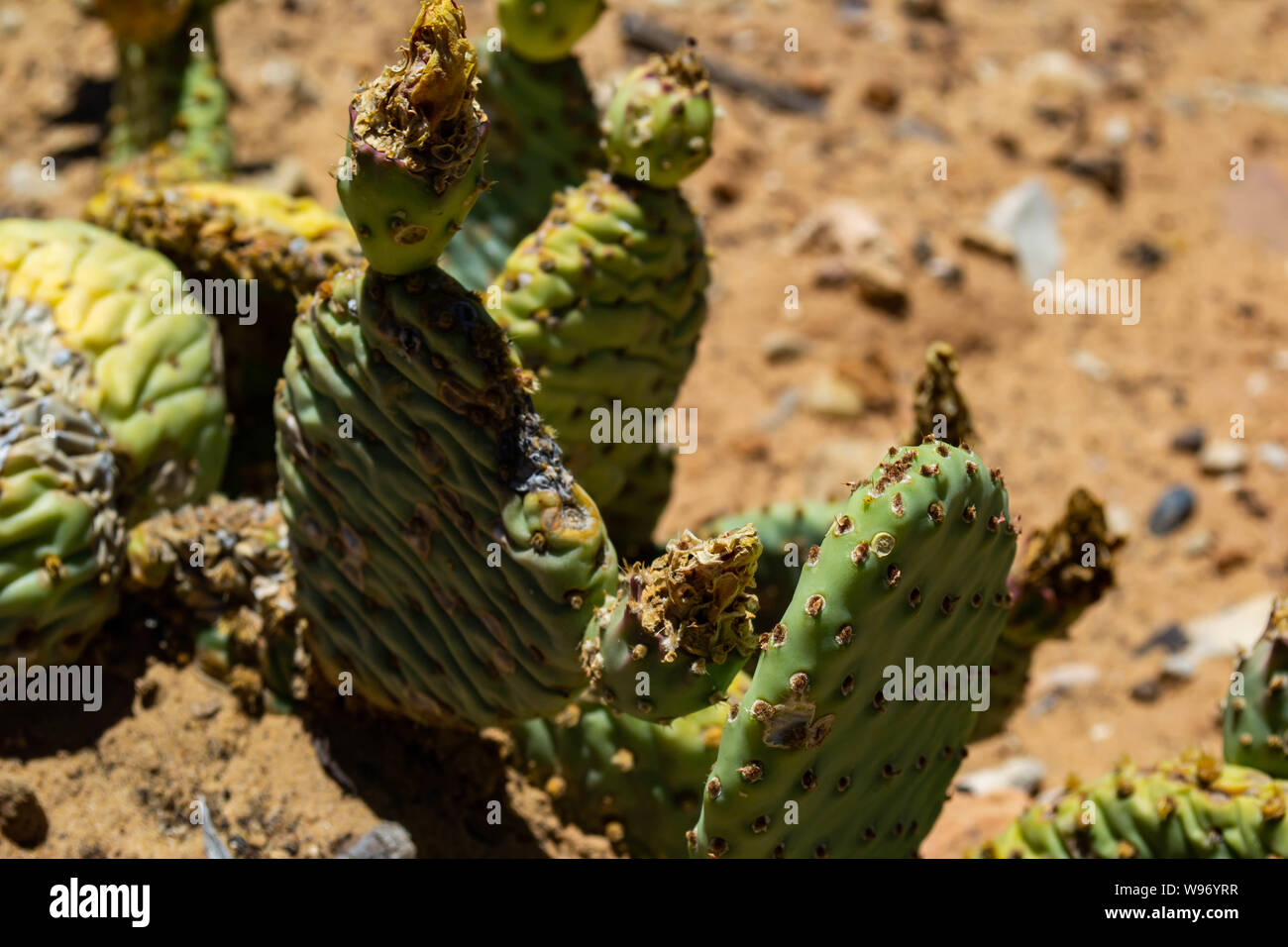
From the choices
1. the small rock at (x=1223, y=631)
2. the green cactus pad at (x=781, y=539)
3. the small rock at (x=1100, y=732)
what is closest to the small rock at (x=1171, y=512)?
the small rock at (x=1223, y=631)

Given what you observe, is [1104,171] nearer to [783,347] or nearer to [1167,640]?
[783,347]

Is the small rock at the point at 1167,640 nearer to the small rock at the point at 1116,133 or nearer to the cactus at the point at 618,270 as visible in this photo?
the cactus at the point at 618,270

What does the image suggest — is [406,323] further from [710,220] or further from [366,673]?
[710,220]

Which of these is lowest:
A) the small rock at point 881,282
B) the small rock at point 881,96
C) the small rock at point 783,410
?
the small rock at point 783,410

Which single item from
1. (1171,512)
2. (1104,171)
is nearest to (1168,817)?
(1171,512)

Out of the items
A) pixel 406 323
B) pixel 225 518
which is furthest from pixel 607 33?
pixel 406 323

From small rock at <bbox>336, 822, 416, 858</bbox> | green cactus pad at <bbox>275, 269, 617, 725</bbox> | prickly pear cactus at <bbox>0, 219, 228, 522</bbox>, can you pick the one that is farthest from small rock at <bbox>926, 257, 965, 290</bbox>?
small rock at <bbox>336, 822, 416, 858</bbox>
